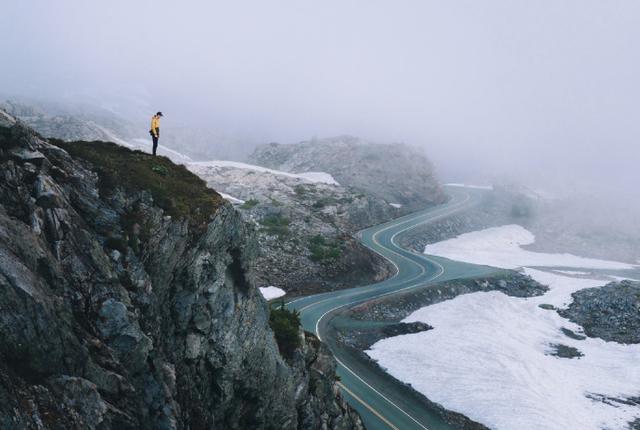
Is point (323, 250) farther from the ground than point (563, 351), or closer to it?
farther from the ground

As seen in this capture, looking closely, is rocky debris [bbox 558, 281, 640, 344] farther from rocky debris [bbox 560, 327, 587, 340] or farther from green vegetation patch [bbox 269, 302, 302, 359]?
green vegetation patch [bbox 269, 302, 302, 359]

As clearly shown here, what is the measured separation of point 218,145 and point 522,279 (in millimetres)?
139771

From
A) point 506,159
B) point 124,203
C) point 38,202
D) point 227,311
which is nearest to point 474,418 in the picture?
point 227,311

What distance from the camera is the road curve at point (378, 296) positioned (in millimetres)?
28391

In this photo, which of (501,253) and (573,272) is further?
(501,253)

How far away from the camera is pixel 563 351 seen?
140ft

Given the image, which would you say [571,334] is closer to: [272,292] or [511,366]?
[511,366]

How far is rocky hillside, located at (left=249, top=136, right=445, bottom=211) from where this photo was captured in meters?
107

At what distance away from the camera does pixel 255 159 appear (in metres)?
138

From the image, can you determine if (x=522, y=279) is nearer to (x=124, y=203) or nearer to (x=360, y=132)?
(x=124, y=203)

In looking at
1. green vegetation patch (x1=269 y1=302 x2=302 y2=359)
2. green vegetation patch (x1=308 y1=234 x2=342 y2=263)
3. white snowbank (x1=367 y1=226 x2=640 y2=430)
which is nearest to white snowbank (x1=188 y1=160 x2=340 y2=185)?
green vegetation patch (x1=308 y1=234 x2=342 y2=263)

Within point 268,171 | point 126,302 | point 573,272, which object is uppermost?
point 126,302

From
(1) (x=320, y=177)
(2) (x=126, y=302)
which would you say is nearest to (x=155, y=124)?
(2) (x=126, y=302)

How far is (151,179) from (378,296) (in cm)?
4100
